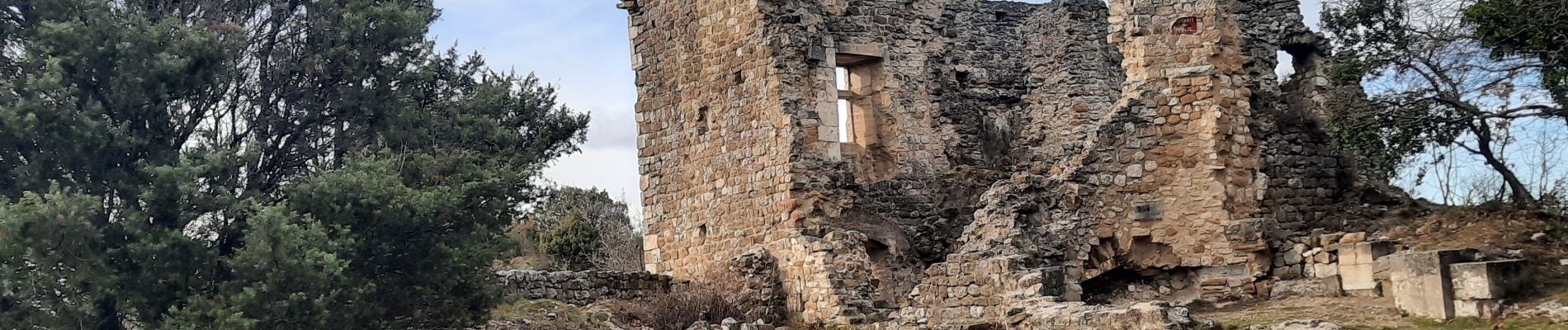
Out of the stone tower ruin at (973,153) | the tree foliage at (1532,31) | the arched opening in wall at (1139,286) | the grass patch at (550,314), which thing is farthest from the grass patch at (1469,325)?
the grass patch at (550,314)

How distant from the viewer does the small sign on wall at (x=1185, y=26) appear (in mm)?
14961

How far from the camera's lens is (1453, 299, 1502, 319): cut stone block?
1114 centimetres

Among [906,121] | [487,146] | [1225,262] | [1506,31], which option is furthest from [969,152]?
[1506,31]

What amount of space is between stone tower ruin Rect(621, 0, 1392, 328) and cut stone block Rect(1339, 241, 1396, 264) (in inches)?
37.4

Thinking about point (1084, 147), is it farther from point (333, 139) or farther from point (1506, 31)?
point (333, 139)

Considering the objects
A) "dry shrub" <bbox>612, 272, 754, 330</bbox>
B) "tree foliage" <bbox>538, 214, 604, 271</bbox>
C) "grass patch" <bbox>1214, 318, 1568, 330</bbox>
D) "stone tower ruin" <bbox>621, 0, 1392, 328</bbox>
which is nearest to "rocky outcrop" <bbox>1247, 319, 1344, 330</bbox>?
"grass patch" <bbox>1214, 318, 1568, 330</bbox>

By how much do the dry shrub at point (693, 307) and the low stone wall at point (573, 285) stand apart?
1.40 feet

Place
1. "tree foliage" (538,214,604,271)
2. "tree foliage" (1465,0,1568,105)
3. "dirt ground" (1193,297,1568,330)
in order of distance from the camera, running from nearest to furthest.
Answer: "dirt ground" (1193,297,1568,330), "tree foliage" (1465,0,1568,105), "tree foliage" (538,214,604,271)

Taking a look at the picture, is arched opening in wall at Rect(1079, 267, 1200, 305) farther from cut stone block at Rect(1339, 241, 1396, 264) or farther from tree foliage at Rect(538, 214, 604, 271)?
tree foliage at Rect(538, 214, 604, 271)

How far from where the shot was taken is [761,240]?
16531mm

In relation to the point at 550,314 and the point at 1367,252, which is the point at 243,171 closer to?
the point at 550,314

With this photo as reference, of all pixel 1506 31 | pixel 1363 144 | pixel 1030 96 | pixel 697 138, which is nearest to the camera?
pixel 1506 31

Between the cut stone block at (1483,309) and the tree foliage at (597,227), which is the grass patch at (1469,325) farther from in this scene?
the tree foliage at (597,227)

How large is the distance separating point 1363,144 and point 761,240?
5604 mm
